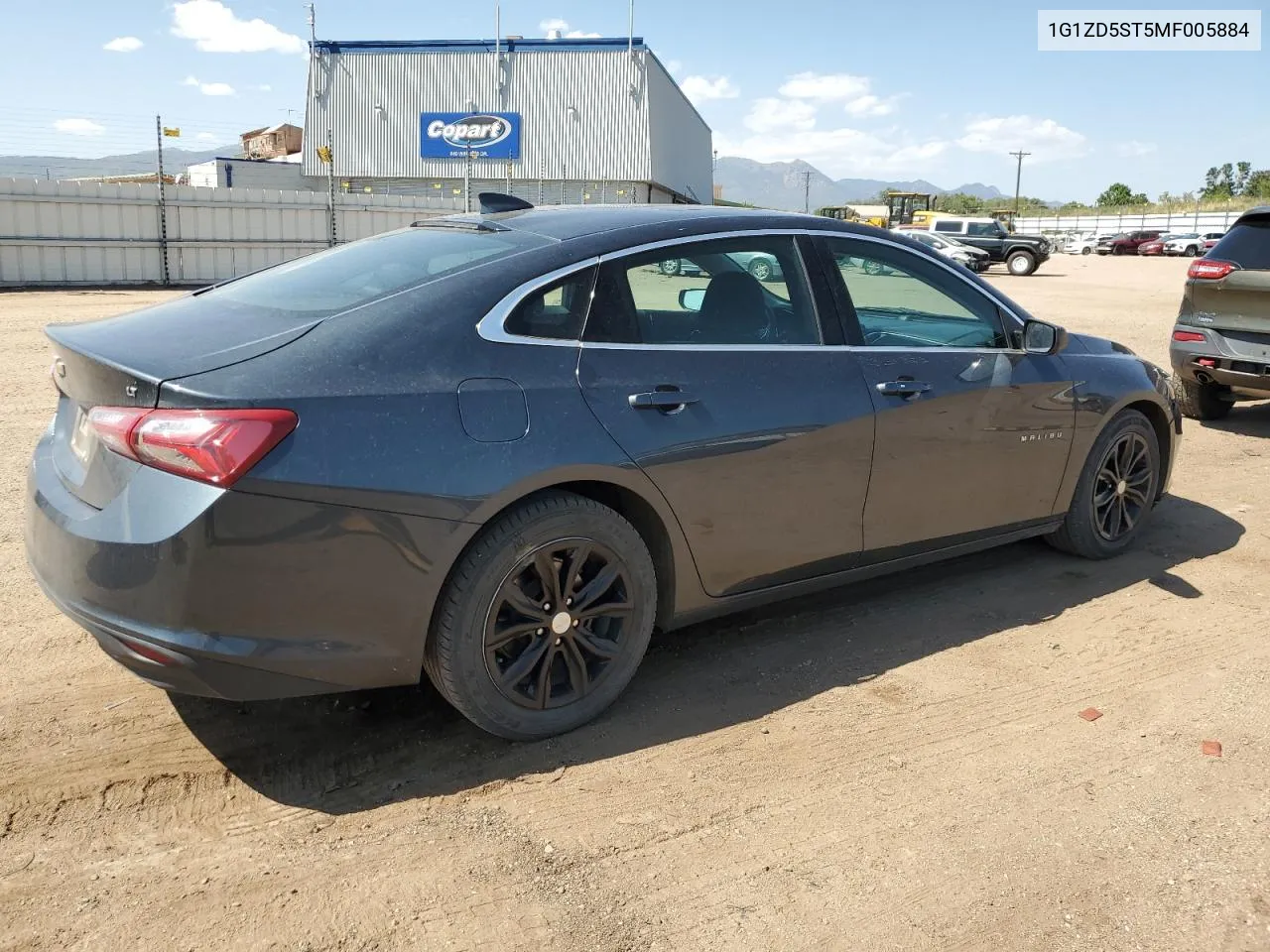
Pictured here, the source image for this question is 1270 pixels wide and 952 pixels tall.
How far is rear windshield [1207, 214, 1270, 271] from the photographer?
7418 mm

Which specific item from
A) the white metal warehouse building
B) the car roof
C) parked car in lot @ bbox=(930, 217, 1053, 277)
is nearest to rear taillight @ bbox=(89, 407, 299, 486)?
the car roof

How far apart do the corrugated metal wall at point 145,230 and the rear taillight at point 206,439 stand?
1796cm

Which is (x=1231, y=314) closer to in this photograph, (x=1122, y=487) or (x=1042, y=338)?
(x=1122, y=487)

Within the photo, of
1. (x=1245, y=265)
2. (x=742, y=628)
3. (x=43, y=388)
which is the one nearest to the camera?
(x=742, y=628)

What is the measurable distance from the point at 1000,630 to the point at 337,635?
2.68 meters

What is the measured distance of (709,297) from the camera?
3592 mm

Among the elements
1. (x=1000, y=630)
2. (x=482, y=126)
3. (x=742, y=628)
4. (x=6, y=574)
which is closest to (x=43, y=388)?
(x=6, y=574)

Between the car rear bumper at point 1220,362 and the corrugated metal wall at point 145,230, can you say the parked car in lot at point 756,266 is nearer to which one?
the car rear bumper at point 1220,362

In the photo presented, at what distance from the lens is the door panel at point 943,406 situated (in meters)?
3.84

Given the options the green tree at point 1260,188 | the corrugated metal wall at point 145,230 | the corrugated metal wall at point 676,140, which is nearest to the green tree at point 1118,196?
the green tree at point 1260,188

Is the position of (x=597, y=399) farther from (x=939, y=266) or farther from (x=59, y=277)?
(x=59, y=277)

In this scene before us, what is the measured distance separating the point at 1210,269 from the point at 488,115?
121 feet

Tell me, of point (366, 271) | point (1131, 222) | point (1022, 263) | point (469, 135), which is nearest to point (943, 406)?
point (366, 271)

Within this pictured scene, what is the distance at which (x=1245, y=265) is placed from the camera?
746 cm
